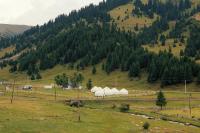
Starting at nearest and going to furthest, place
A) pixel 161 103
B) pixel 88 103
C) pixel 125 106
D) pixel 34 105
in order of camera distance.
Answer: pixel 34 105 → pixel 125 106 → pixel 161 103 → pixel 88 103

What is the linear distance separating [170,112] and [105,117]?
3423 cm

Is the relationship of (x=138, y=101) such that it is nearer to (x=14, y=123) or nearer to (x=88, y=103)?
(x=88, y=103)

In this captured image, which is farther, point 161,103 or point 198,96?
point 198,96

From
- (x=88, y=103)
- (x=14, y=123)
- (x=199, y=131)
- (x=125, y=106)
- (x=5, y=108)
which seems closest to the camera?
(x=14, y=123)

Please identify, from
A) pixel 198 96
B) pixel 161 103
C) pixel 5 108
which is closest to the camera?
pixel 5 108

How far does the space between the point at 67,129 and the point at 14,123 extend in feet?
33.7

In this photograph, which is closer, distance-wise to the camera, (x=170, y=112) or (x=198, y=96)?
(x=170, y=112)

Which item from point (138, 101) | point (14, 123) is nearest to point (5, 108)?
point (14, 123)

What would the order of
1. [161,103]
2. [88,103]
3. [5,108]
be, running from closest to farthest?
[5,108] < [161,103] < [88,103]

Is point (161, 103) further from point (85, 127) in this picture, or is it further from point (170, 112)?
point (85, 127)

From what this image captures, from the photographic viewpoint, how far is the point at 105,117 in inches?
4432

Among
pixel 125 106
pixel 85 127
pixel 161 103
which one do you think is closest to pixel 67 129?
pixel 85 127

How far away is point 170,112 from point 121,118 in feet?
103

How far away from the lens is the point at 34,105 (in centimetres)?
12619
